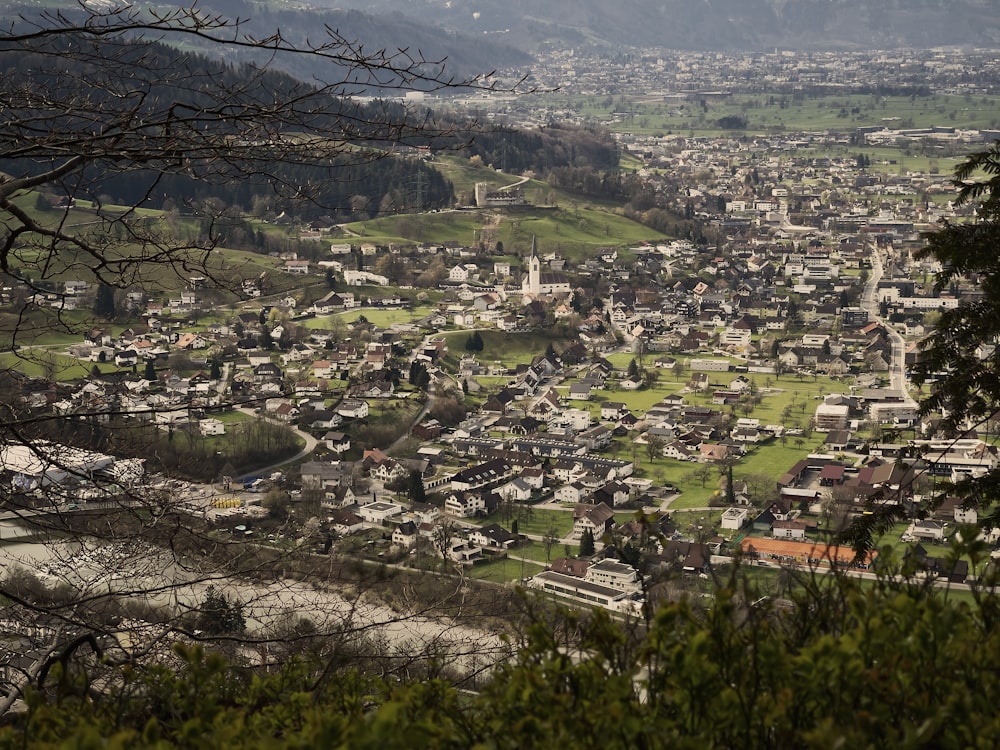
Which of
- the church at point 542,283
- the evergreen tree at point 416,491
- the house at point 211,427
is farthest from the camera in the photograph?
the church at point 542,283

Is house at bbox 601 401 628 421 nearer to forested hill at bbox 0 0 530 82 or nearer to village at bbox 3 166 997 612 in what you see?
village at bbox 3 166 997 612

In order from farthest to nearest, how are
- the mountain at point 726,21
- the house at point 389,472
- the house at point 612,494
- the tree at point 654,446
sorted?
the mountain at point 726,21 < the tree at point 654,446 < the house at point 389,472 < the house at point 612,494

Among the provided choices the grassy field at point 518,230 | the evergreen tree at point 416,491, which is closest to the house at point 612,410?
the evergreen tree at point 416,491

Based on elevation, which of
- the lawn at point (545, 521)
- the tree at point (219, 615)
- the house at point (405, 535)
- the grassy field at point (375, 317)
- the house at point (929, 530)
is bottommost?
the grassy field at point (375, 317)

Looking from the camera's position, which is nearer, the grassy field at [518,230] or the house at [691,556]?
the house at [691,556]

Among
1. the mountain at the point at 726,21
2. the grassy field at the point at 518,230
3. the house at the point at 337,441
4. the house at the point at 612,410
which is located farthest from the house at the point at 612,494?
the mountain at the point at 726,21

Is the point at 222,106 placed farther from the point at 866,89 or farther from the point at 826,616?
the point at 866,89

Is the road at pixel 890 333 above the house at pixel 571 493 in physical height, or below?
above

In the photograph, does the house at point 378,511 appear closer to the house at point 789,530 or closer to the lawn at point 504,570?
the lawn at point 504,570

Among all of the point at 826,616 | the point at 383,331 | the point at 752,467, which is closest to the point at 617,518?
the point at 752,467
